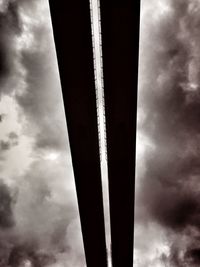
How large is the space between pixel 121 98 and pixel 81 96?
6.71 feet

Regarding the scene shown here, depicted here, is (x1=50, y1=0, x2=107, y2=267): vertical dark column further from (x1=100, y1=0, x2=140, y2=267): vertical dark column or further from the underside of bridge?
(x1=100, y1=0, x2=140, y2=267): vertical dark column

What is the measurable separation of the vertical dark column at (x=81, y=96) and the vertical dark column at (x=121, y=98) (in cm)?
78

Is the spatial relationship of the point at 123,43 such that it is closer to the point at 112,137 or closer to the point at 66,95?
the point at 66,95

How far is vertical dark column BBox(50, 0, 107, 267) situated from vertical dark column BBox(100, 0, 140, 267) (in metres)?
0.78

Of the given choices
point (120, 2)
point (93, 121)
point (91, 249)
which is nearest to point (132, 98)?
point (93, 121)

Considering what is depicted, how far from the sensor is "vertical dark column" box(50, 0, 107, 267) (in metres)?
11.6

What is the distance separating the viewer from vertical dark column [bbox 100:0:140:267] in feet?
38.3

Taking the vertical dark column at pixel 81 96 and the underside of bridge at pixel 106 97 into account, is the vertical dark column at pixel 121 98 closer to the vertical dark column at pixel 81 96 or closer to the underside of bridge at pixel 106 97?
the underside of bridge at pixel 106 97

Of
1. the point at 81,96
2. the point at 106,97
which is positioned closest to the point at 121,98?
the point at 106,97

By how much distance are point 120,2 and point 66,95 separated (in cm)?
509

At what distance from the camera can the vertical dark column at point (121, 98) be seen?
1166cm

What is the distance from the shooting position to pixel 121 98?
14.2m

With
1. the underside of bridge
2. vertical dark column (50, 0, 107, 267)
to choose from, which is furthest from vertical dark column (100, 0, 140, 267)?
vertical dark column (50, 0, 107, 267)

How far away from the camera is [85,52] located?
501 inches
